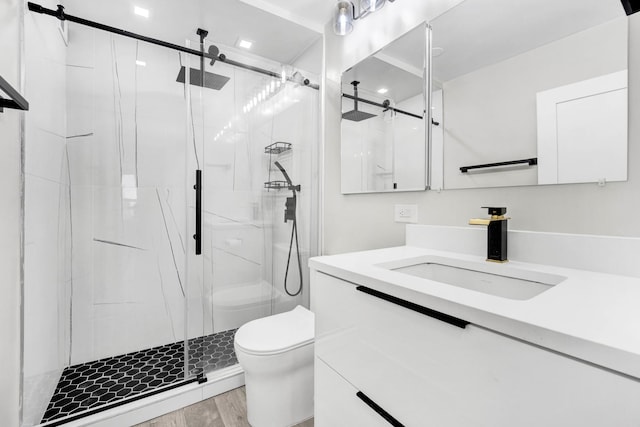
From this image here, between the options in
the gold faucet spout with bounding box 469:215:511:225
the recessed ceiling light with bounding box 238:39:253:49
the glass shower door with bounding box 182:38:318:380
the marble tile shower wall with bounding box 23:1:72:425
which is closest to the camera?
the gold faucet spout with bounding box 469:215:511:225

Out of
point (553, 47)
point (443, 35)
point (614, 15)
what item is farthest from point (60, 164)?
point (614, 15)

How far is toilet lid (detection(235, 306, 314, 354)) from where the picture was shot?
1347mm

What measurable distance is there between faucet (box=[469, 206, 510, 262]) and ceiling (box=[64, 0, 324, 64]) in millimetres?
1679

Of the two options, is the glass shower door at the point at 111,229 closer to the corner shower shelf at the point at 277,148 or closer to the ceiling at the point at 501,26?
the corner shower shelf at the point at 277,148

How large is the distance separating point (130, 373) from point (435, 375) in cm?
194

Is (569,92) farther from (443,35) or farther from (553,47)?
(443,35)

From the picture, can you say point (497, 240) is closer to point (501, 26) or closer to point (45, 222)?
point (501, 26)

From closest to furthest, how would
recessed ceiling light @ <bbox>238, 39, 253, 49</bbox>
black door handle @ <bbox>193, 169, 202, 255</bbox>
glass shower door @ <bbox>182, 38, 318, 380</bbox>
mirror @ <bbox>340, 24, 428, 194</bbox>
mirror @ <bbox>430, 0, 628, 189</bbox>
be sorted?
1. mirror @ <bbox>430, 0, 628, 189</bbox>
2. mirror @ <bbox>340, 24, 428, 194</bbox>
3. black door handle @ <bbox>193, 169, 202, 255</bbox>
4. glass shower door @ <bbox>182, 38, 318, 380</bbox>
5. recessed ceiling light @ <bbox>238, 39, 253, 49</bbox>

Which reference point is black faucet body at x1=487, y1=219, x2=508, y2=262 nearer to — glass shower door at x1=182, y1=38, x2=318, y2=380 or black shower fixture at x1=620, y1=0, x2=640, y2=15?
black shower fixture at x1=620, y1=0, x2=640, y2=15

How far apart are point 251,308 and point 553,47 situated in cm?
204

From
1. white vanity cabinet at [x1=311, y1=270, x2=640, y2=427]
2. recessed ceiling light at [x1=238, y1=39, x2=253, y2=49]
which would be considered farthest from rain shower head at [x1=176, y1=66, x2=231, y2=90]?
white vanity cabinet at [x1=311, y1=270, x2=640, y2=427]

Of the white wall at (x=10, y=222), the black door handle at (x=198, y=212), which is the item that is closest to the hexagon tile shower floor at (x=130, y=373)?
the white wall at (x=10, y=222)

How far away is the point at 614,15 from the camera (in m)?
0.86

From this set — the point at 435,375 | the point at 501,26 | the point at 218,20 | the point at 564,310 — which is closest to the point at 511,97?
the point at 501,26
